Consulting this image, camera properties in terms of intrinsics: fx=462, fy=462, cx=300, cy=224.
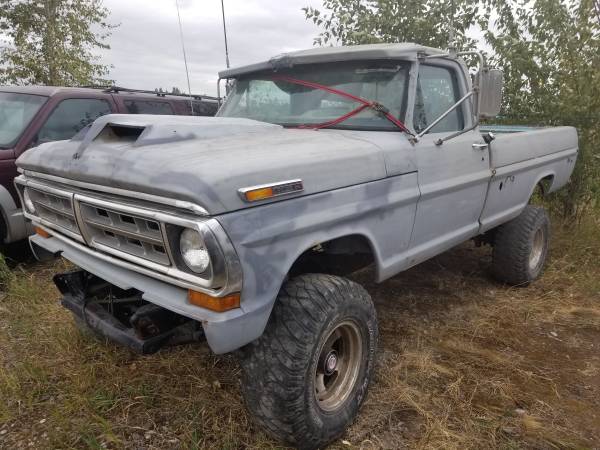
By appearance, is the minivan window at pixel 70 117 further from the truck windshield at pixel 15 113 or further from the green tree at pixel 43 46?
the green tree at pixel 43 46

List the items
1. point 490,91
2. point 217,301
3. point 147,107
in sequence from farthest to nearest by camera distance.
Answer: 1. point 147,107
2. point 490,91
3. point 217,301

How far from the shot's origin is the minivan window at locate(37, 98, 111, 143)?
477 cm

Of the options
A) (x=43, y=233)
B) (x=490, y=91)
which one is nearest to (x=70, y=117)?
(x=43, y=233)

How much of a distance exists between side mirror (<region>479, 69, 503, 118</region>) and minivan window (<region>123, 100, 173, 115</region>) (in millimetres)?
4094

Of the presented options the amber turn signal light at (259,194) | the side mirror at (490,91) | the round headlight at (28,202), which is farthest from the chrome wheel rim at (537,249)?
the round headlight at (28,202)

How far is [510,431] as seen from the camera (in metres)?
2.38

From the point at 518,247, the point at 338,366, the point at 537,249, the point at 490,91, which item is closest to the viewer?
the point at 338,366

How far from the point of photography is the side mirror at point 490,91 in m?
2.93

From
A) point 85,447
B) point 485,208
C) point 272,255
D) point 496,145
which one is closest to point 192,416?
point 85,447

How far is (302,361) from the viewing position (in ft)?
6.58

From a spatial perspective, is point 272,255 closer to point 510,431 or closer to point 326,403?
point 326,403

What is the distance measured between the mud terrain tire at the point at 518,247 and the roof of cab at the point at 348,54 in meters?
1.80

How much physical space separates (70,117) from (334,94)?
133 inches

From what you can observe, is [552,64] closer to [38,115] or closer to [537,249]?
[537,249]
